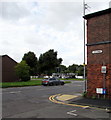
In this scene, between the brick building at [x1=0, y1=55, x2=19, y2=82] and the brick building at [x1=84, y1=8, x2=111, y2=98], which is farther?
the brick building at [x1=0, y1=55, x2=19, y2=82]

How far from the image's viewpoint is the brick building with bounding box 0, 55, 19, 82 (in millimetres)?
34469

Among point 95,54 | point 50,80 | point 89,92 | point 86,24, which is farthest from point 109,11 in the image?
point 50,80

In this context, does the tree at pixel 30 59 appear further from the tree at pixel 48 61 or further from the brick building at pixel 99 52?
the brick building at pixel 99 52

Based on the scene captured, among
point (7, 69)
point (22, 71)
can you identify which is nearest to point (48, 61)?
point (22, 71)

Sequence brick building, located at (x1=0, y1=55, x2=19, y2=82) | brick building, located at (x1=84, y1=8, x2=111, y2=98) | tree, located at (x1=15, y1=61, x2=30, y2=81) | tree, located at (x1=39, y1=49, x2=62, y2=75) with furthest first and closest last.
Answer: tree, located at (x1=39, y1=49, x2=62, y2=75) < tree, located at (x1=15, y1=61, x2=30, y2=81) < brick building, located at (x1=0, y1=55, x2=19, y2=82) < brick building, located at (x1=84, y1=8, x2=111, y2=98)

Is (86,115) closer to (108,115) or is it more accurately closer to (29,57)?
(108,115)

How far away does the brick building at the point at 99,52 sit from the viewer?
1071 centimetres

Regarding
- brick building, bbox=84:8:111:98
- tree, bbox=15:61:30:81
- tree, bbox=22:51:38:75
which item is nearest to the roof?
brick building, bbox=84:8:111:98

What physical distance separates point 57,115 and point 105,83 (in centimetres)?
505

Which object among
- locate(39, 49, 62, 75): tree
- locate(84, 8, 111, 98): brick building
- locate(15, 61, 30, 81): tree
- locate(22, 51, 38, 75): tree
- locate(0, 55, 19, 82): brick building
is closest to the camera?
locate(84, 8, 111, 98): brick building

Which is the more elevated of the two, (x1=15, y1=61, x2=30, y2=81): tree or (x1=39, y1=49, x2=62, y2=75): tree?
(x1=39, y1=49, x2=62, y2=75): tree

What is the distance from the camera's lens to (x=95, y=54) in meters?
11.5

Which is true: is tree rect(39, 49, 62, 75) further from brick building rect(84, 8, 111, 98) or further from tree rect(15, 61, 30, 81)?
brick building rect(84, 8, 111, 98)

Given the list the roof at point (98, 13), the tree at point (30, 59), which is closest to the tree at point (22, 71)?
the roof at point (98, 13)
